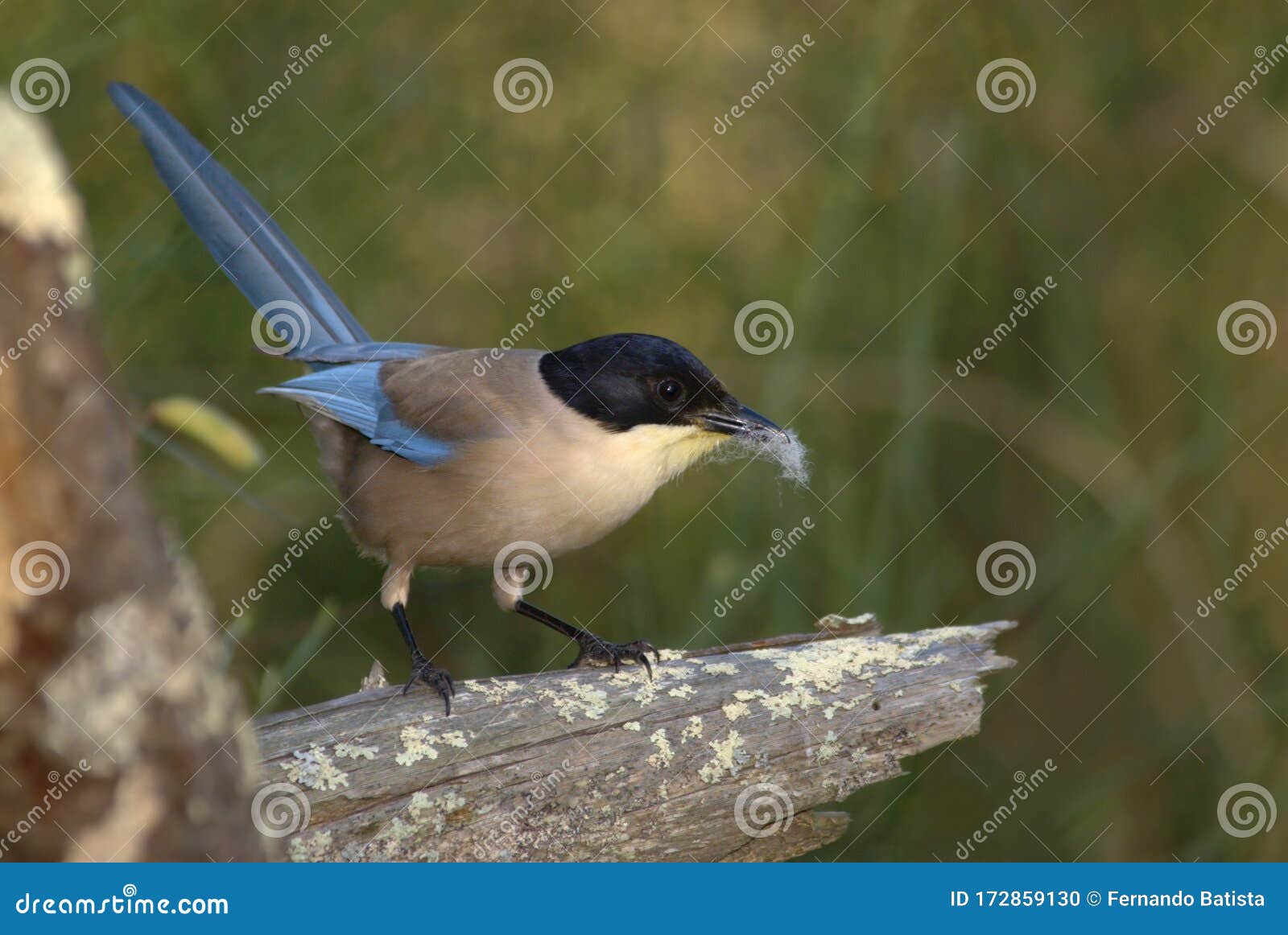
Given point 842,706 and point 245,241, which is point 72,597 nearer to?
point 842,706

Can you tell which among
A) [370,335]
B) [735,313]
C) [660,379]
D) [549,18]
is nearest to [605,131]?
[549,18]

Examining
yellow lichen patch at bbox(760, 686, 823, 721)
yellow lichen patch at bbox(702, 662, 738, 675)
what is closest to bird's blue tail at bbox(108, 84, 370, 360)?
yellow lichen patch at bbox(702, 662, 738, 675)

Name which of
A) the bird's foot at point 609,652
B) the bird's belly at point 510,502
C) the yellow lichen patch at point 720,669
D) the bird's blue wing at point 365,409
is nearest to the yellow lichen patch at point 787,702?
the yellow lichen patch at point 720,669

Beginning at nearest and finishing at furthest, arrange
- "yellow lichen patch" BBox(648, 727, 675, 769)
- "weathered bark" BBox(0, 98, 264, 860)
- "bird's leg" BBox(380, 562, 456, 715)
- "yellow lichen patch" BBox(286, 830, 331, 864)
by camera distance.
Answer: "weathered bark" BBox(0, 98, 264, 860) < "yellow lichen patch" BBox(286, 830, 331, 864) < "yellow lichen patch" BBox(648, 727, 675, 769) < "bird's leg" BBox(380, 562, 456, 715)

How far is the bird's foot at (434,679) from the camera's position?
3236 mm

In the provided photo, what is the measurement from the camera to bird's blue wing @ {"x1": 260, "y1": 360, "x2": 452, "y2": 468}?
4035 mm

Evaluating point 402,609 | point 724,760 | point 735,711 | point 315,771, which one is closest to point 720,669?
point 735,711

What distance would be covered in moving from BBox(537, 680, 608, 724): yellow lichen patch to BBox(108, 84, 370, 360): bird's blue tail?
1743mm

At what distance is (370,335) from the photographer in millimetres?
5586

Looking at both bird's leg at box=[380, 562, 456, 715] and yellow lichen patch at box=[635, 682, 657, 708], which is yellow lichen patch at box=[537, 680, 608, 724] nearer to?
yellow lichen patch at box=[635, 682, 657, 708]

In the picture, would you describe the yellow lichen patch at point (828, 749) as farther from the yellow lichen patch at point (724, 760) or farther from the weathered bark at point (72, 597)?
the weathered bark at point (72, 597)

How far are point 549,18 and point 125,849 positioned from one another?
4.93m

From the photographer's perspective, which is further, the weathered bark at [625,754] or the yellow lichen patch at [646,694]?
the yellow lichen patch at [646,694]

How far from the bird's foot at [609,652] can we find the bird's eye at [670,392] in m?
0.74
